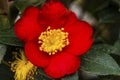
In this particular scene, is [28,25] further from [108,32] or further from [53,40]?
[108,32]

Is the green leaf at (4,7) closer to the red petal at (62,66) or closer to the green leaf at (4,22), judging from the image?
the green leaf at (4,22)

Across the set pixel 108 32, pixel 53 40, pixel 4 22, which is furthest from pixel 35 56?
pixel 108 32

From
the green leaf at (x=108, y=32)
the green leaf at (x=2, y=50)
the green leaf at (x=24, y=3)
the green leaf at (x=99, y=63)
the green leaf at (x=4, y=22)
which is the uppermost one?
the green leaf at (x=24, y=3)

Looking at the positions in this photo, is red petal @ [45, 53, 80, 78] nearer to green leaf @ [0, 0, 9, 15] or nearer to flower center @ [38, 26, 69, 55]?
flower center @ [38, 26, 69, 55]

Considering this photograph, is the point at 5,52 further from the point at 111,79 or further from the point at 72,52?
the point at 111,79

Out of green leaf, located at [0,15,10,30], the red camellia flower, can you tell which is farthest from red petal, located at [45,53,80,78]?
green leaf, located at [0,15,10,30]

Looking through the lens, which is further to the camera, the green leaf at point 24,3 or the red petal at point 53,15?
the green leaf at point 24,3

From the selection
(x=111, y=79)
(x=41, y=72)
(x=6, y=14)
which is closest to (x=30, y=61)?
(x=41, y=72)

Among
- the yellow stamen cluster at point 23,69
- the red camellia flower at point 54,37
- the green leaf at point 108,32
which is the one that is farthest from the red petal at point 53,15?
the green leaf at point 108,32
